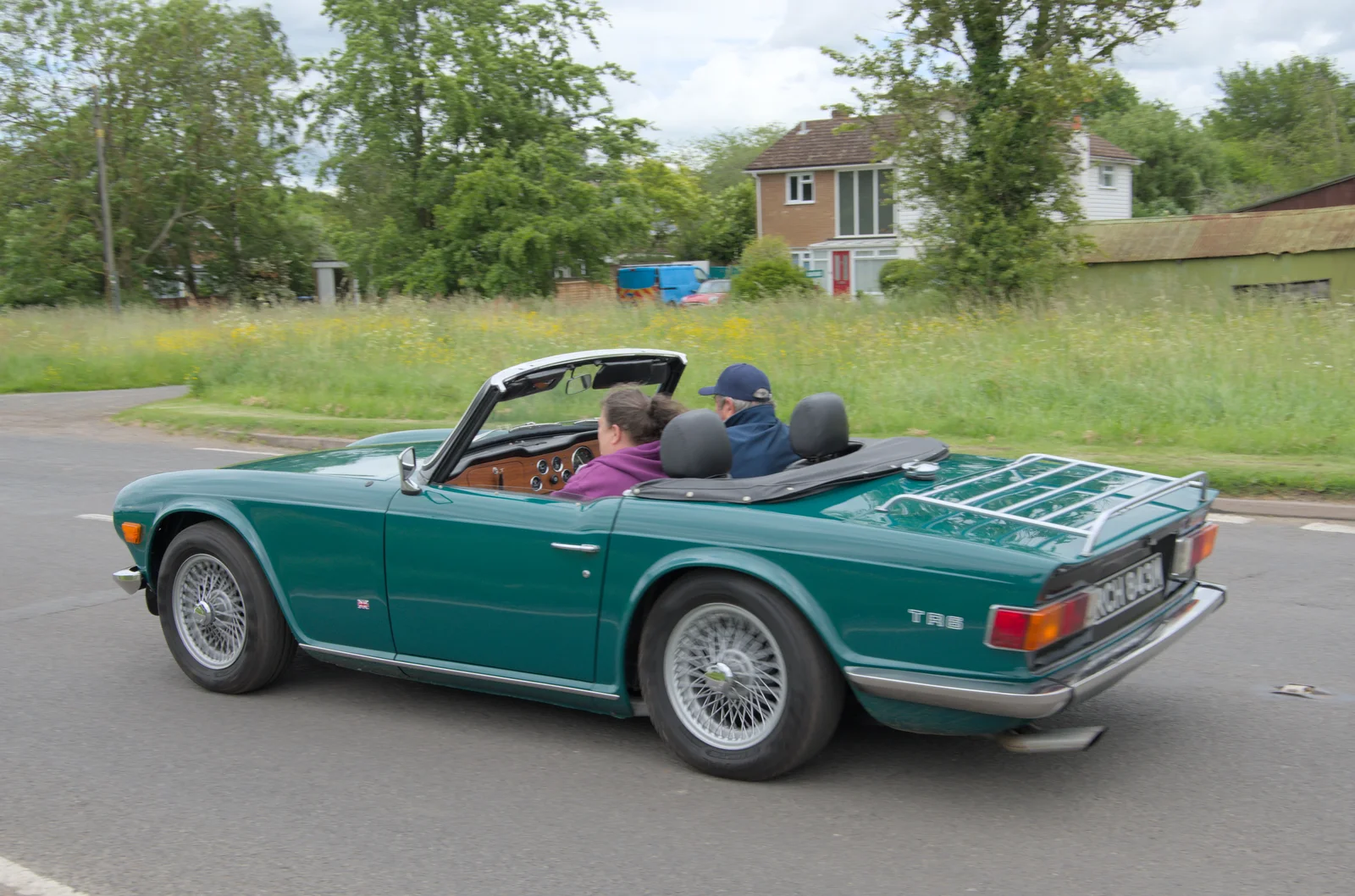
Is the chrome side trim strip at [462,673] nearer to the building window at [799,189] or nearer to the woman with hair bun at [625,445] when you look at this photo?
the woman with hair bun at [625,445]

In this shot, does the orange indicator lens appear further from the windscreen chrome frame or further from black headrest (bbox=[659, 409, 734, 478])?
the windscreen chrome frame

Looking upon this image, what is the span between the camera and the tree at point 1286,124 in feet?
191

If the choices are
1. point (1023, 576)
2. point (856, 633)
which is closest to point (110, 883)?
point (856, 633)

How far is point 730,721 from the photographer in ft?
13.8

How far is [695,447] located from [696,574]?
0.53 meters

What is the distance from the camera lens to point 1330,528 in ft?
27.9

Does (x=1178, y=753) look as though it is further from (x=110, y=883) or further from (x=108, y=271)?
(x=108, y=271)

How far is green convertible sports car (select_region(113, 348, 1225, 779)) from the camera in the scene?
3773mm

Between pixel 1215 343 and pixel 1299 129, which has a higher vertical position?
pixel 1299 129

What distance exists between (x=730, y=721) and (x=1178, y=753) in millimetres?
1637

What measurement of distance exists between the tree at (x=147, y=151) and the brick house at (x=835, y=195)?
19.2 m

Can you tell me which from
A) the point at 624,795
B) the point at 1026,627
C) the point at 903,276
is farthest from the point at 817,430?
the point at 903,276

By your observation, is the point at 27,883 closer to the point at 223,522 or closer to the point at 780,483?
the point at 223,522

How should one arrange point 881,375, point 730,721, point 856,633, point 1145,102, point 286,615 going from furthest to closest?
point 1145,102 < point 881,375 < point 286,615 < point 730,721 < point 856,633
